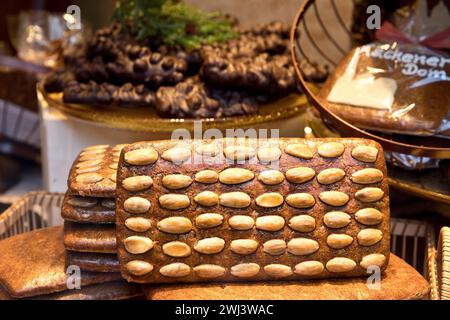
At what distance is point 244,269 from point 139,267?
0.57 feet

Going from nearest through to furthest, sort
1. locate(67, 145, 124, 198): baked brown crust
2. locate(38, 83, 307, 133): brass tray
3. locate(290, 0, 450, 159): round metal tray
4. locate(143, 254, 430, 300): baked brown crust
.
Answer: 1. locate(143, 254, 430, 300): baked brown crust
2. locate(67, 145, 124, 198): baked brown crust
3. locate(290, 0, 450, 159): round metal tray
4. locate(38, 83, 307, 133): brass tray

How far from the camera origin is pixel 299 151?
957 millimetres

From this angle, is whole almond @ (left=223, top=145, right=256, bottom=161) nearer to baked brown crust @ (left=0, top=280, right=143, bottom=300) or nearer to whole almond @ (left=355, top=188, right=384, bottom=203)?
whole almond @ (left=355, top=188, right=384, bottom=203)

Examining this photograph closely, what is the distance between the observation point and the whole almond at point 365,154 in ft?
3.15

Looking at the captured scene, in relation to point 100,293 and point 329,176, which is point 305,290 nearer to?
point 329,176

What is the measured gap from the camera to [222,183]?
939 mm

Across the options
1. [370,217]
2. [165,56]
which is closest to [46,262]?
[370,217]

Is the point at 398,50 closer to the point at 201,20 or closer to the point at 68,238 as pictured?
the point at 201,20

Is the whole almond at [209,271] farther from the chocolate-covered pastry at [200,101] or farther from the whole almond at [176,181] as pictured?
the chocolate-covered pastry at [200,101]

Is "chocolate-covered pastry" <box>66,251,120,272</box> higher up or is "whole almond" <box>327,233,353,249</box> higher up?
"whole almond" <box>327,233,353,249</box>

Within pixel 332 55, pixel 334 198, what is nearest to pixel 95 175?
pixel 334 198

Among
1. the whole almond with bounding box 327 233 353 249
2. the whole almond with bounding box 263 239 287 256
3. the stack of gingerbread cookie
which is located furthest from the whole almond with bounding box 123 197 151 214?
the whole almond with bounding box 327 233 353 249

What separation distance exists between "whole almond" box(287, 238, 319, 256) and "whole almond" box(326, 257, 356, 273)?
0.04m

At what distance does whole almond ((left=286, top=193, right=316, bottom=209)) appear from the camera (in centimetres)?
94
